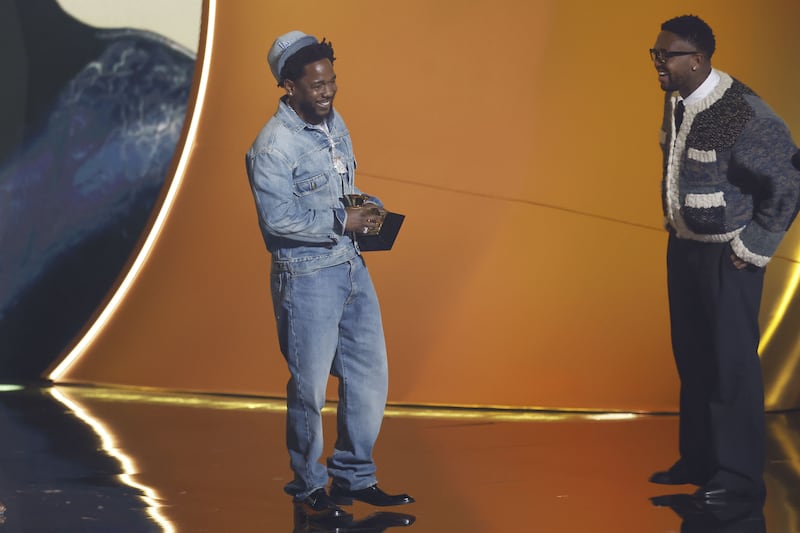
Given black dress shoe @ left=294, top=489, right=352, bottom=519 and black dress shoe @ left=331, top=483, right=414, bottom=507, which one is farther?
black dress shoe @ left=331, top=483, right=414, bottom=507

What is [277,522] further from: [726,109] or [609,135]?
[609,135]

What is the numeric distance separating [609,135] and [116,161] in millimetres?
2234

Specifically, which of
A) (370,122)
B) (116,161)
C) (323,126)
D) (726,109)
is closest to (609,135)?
(370,122)

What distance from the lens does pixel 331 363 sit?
3.81 metres

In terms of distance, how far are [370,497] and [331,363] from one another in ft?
1.36

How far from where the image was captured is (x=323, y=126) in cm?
374

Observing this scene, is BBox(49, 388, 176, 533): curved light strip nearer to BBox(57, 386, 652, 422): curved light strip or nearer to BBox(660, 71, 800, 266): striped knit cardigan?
BBox(57, 386, 652, 422): curved light strip

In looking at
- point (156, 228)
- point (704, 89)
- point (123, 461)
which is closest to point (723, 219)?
point (704, 89)

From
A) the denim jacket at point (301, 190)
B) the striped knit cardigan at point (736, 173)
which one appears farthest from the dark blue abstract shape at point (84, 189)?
the striped knit cardigan at point (736, 173)

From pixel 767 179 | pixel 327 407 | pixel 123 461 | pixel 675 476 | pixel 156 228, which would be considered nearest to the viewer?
pixel 767 179

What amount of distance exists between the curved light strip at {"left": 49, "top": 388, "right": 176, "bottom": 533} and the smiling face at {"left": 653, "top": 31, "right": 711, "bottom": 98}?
1.97 m

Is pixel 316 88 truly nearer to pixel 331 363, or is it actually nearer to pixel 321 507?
pixel 331 363

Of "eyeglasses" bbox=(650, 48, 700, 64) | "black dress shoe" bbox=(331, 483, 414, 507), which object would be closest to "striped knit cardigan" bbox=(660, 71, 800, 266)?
"eyeglasses" bbox=(650, 48, 700, 64)

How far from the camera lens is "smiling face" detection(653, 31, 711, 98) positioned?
383cm
